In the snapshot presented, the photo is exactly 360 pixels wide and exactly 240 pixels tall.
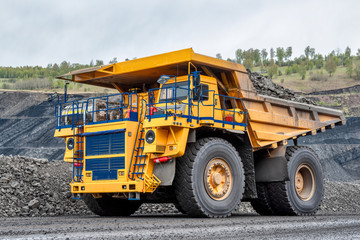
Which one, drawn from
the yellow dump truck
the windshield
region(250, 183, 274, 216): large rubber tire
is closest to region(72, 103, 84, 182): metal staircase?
the yellow dump truck

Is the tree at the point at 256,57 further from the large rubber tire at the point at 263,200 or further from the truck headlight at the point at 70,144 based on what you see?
the truck headlight at the point at 70,144

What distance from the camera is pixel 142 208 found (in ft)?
42.6

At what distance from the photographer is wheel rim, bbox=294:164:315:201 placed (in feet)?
40.0

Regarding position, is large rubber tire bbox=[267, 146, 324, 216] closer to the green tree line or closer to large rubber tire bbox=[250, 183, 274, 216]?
large rubber tire bbox=[250, 183, 274, 216]

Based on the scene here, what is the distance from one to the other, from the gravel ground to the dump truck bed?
2951 mm

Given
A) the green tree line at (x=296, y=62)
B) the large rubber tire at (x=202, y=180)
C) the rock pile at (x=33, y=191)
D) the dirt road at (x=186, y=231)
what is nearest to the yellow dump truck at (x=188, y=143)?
the large rubber tire at (x=202, y=180)

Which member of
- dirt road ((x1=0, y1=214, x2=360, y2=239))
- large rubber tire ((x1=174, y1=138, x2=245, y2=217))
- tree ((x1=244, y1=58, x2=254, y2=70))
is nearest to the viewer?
dirt road ((x1=0, y1=214, x2=360, y2=239))

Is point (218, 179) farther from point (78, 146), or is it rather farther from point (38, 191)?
point (38, 191)

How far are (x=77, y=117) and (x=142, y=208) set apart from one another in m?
3.52

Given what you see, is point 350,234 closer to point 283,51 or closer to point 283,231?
point 283,231

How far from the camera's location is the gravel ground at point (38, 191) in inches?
443

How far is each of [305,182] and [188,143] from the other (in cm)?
422

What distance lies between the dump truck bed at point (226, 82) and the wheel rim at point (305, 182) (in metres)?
0.86

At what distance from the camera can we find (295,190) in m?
11.7
